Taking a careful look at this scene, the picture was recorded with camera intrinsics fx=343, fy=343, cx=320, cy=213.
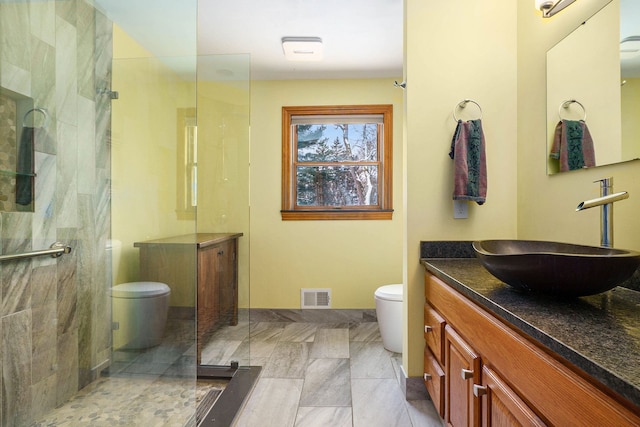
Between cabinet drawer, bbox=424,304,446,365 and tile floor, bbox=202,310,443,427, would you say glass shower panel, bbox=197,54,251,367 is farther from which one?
cabinet drawer, bbox=424,304,446,365

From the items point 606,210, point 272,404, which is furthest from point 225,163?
point 606,210

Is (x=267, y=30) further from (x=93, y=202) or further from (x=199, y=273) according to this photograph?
(x=199, y=273)

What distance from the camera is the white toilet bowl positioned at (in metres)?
1.82

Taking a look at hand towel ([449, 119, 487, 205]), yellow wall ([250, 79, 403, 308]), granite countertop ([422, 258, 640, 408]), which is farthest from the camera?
yellow wall ([250, 79, 403, 308])

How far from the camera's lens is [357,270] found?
3.42 metres

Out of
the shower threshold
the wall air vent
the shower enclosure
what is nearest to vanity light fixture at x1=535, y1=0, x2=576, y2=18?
the shower enclosure

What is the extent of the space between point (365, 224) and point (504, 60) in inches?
73.9

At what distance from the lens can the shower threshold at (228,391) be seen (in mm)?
1793

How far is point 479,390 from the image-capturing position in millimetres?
1128

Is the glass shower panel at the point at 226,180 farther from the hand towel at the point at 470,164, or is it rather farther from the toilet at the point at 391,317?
the hand towel at the point at 470,164

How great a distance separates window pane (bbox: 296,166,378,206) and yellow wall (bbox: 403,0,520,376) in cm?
155

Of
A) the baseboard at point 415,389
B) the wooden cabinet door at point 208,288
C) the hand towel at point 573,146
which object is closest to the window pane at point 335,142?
the wooden cabinet door at point 208,288

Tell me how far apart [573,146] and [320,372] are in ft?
6.44

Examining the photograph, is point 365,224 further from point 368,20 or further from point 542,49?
point 542,49
